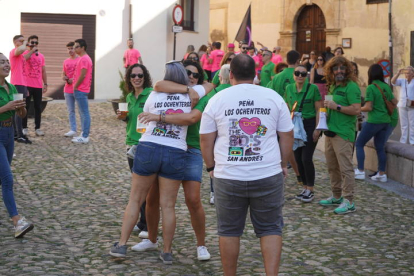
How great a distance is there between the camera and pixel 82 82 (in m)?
13.4

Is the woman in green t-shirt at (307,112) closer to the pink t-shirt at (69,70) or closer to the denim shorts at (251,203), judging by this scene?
the denim shorts at (251,203)

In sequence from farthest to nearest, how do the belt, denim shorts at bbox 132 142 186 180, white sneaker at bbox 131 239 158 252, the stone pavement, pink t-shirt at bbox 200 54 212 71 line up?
pink t-shirt at bbox 200 54 212 71 < the belt < white sneaker at bbox 131 239 158 252 < the stone pavement < denim shorts at bbox 132 142 186 180

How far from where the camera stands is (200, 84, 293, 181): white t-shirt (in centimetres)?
497

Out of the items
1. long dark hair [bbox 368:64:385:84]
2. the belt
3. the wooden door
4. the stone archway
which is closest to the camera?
the belt

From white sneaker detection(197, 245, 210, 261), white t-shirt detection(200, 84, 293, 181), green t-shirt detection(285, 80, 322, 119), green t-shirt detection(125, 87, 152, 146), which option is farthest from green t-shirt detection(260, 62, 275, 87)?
white t-shirt detection(200, 84, 293, 181)

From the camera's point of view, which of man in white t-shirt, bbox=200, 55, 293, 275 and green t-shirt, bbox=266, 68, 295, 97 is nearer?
man in white t-shirt, bbox=200, 55, 293, 275

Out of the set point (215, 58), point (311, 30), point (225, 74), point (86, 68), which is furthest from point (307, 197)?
point (311, 30)

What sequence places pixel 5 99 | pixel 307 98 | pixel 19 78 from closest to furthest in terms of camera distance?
1. pixel 5 99
2. pixel 307 98
3. pixel 19 78

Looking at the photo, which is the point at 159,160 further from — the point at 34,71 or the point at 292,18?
the point at 292,18

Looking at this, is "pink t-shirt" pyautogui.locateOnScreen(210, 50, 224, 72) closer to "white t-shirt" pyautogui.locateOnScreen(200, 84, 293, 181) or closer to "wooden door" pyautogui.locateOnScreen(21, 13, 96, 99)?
"wooden door" pyautogui.locateOnScreen(21, 13, 96, 99)

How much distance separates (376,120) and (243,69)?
5.73 metres

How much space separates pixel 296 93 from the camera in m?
8.94

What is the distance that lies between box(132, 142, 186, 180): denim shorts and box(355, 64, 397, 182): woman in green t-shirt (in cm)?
495

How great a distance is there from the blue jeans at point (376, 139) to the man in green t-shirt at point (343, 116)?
7.09 ft
